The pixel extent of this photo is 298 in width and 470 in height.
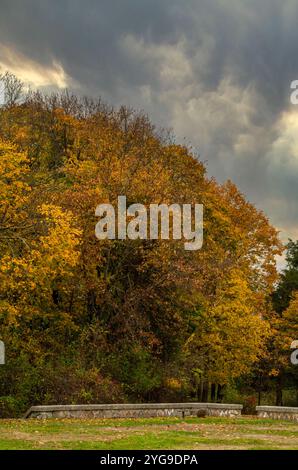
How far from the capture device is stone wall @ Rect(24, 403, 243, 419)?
23.7m

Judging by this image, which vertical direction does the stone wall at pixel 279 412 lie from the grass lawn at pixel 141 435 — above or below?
below

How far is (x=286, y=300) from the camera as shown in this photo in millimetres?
61750

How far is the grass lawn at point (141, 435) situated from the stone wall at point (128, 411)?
33.7 inches

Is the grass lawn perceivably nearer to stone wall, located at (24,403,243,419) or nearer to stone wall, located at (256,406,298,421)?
stone wall, located at (24,403,243,419)

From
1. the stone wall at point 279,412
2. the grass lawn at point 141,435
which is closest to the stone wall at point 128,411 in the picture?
the grass lawn at point 141,435

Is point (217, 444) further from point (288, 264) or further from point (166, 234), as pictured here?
point (288, 264)

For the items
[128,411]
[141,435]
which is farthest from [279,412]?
[141,435]

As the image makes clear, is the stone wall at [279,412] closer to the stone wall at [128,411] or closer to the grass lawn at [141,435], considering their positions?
the stone wall at [128,411]

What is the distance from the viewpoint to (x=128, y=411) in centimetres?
2512

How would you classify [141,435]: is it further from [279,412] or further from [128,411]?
[279,412]

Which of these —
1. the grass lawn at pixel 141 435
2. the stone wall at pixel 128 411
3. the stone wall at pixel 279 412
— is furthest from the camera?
the stone wall at pixel 279 412

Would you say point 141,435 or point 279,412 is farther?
point 279,412

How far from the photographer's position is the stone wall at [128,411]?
934 inches

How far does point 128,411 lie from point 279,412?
6093 mm
